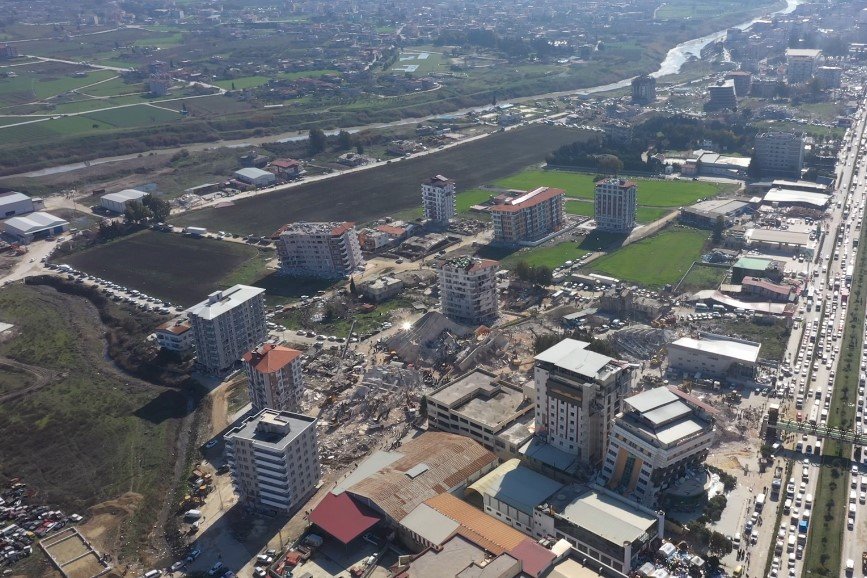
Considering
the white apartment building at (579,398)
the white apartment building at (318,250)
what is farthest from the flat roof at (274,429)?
the white apartment building at (318,250)

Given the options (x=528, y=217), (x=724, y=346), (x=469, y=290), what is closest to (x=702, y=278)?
(x=724, y=346)

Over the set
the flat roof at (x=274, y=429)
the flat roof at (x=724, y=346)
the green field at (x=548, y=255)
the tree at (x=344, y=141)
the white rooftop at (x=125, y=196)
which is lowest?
the flat roof at (x=724, y=346)

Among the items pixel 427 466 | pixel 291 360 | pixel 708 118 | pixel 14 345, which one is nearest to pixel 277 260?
pixel 14 345

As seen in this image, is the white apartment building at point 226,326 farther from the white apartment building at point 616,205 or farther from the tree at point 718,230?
the tree at point 718,230

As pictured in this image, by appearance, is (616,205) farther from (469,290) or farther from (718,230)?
(469,290)

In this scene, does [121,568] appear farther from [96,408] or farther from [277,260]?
[277,260]

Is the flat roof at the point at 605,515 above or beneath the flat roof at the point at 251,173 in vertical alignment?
beneath

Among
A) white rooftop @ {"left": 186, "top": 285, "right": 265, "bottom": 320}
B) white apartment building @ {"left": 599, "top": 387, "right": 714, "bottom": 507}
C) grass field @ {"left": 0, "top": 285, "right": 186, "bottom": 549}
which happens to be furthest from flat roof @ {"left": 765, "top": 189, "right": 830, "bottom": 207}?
grass field @ {"left": 0, "top": 285, "right": 186, "bottom": 549}
